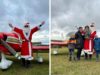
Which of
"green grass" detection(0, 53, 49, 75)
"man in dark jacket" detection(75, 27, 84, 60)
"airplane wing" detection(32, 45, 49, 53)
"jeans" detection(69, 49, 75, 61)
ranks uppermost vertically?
"man in dark jacket" detection(75, 27, 84, 60)

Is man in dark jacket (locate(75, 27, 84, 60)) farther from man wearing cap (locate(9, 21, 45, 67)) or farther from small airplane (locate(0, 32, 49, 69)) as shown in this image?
man wearing cap (locate(9, 21, 45, 67))

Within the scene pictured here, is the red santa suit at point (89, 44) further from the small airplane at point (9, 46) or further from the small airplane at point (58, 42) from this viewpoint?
the small airplane at point (9, 46)

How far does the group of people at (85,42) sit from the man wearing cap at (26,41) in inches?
27.6

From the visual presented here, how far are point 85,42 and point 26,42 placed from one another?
3.29ft

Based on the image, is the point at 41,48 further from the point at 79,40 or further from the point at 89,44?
the point at 89,44

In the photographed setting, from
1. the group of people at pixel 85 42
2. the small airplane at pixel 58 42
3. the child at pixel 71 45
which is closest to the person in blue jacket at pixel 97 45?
the group of people at pixel 85 42

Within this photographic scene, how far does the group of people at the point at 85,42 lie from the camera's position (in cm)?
377

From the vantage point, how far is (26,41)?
10.8 feet

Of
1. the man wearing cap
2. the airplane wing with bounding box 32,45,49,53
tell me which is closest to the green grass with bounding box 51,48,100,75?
the airplane wing with bounding box 32,45,49,53

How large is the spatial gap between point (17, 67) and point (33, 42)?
1.32ft

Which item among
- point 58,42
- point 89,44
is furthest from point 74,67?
point 58,42

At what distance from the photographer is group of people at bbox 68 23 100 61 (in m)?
3.77

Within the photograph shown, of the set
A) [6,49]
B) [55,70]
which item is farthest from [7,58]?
[55,70]

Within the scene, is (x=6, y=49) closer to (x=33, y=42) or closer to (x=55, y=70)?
(x=33, y=42)
